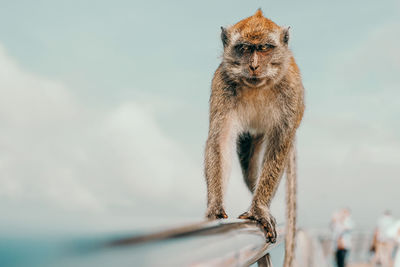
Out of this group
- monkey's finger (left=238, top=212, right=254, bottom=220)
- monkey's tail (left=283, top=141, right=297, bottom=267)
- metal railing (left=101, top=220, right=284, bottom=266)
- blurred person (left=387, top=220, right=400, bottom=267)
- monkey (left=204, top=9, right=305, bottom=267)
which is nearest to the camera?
metal railing (left=101, top=220, right=284, bottom=266)

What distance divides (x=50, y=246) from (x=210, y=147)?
3735 mm

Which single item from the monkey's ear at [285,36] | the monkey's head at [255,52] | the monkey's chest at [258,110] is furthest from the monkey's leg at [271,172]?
the monkey's ear at [285,36]

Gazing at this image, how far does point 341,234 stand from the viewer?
12.1 meters

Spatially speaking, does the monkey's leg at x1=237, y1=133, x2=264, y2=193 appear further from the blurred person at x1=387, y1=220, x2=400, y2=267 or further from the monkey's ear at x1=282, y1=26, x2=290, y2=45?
the blurred person at x1=387, y1=220, x2=400, y2=267

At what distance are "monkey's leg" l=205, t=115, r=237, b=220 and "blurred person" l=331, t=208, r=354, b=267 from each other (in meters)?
8.66

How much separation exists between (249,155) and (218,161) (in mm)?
734

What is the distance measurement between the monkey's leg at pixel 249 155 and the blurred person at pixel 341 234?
8148mm

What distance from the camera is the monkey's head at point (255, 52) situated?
13.9 ft

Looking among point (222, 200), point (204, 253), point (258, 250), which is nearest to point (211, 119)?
point (222, 200)

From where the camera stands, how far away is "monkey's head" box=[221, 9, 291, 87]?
13.9 ft

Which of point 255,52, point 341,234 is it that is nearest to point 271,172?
point 255,52

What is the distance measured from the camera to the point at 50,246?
1.30 feet

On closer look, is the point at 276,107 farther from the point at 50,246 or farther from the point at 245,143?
the point at 50,246

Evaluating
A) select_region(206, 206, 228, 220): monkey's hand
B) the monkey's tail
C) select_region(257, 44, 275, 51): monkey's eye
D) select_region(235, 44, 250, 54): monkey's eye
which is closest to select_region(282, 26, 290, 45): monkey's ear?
select_region(257, 44, 275, 51): monkey's eye
